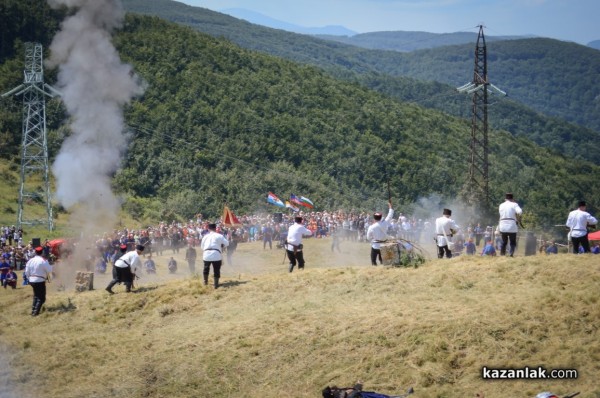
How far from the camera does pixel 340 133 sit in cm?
9369

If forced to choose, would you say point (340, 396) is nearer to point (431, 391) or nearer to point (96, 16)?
point (431, 391)

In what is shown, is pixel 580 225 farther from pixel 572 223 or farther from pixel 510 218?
pixel 510 218

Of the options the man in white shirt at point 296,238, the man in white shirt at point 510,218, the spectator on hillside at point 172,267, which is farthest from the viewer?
the spectator on hillside at point 172,267

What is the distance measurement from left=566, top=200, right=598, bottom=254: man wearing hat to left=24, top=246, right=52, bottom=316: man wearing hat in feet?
56.3

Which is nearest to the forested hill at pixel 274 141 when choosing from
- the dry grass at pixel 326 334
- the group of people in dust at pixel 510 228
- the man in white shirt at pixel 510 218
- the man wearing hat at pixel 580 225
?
the group of people in dust at pixel 510 228

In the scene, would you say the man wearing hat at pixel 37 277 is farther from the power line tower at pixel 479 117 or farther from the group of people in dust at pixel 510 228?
the power line tower at pixel 479 117

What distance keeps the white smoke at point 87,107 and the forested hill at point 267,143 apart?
12.1 m

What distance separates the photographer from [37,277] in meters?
25.9

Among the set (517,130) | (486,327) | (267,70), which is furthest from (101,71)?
(517,130)

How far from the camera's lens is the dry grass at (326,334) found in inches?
701

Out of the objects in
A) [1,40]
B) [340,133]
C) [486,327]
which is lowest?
[486,327]

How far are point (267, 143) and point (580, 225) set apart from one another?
6404 cm

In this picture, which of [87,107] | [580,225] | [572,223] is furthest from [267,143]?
[580,225]

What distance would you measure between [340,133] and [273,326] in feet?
241
